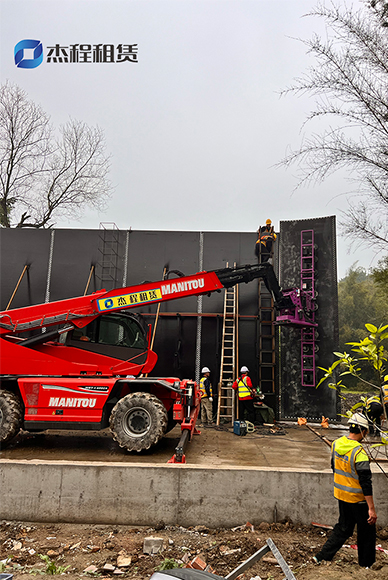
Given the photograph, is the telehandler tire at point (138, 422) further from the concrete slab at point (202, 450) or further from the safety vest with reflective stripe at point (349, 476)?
the safety vest with reflective stripe at point (349, 476)

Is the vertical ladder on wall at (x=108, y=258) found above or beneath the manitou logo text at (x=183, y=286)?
above

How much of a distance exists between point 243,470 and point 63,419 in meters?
3.69

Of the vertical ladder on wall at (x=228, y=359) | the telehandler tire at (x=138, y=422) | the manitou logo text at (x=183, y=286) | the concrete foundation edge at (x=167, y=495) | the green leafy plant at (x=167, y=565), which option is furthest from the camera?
the vertical ladder on wall at (x=228, y=359)

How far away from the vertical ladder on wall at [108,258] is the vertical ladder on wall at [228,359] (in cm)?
430

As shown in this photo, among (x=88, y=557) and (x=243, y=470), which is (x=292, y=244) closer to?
(x=243, y=470)

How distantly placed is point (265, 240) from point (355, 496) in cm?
991

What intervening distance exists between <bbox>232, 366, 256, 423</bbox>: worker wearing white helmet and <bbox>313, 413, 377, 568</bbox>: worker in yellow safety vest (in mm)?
6513

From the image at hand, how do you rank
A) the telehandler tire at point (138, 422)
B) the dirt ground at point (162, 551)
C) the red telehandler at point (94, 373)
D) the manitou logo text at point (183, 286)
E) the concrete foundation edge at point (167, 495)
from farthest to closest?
the manitou logo text at point (183, 286), the red telehandler at point (94, 373), the telehandler tire at point (138, 422), the concrete foundation edge at point (167, 495), the dirt ground at point (162, 551)

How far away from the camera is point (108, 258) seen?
47.5 feet

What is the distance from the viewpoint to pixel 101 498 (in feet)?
18.5

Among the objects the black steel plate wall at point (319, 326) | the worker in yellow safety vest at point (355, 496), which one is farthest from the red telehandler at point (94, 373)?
the black steel plate wall at point (319, 326)

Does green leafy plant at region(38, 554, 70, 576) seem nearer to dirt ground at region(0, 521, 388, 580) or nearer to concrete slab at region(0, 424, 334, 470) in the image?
dirt ground at region(0, 521, 388, 580)

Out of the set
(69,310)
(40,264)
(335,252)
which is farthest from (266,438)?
(40,264)

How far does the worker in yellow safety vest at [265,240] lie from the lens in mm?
13023
